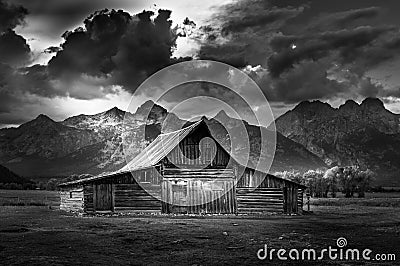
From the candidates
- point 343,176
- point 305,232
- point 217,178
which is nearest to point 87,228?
point 305,232

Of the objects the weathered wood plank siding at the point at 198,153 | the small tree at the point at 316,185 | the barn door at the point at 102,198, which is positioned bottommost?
the small tree at the point at 316,185

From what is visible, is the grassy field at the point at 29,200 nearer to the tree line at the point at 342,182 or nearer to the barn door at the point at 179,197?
the barn door at the point at 179,197

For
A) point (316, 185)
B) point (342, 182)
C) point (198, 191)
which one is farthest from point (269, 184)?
point (342, 182)

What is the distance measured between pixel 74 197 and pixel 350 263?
3483cm

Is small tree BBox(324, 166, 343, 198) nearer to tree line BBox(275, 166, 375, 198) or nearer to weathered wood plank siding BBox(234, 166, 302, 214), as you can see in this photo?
tree line BBox(275, 166, 375, 198)

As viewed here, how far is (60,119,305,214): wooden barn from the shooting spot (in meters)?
43.7

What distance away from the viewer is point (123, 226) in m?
30.6

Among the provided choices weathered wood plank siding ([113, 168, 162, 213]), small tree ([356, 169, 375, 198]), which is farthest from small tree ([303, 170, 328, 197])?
weathered wood plank siding ([113, 168, 162, 213])

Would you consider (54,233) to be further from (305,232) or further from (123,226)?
(305,232)

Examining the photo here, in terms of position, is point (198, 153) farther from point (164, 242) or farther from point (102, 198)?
point (164, 242)

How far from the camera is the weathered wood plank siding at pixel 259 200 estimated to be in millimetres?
46188

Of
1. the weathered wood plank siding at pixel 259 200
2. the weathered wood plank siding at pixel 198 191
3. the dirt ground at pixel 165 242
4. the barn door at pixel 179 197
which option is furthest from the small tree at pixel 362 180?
the dirt ground at pixel 165 242

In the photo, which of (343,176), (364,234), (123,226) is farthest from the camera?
(343,176)

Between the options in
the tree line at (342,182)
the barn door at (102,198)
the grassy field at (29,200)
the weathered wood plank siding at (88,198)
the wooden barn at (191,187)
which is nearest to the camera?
the weathered wood plank siding at (88,198)
